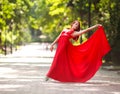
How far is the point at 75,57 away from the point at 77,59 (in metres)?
0.09

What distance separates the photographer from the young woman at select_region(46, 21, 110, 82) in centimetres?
1537

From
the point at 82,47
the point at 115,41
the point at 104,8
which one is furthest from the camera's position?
the point at 104,8

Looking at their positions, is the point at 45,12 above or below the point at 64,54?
below

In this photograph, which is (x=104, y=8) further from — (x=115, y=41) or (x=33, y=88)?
(x=33, y=88)

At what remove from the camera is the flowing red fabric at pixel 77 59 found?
1538 cm

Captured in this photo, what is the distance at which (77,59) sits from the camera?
15.5m

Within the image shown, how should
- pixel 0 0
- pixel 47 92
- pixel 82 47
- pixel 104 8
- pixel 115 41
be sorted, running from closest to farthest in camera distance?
pixel 47 92
pixel 82 47
pixel 115 41
pixel 104 8
pixel 0 0

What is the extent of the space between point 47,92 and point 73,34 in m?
2.59

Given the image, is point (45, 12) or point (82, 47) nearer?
point (82, 47)

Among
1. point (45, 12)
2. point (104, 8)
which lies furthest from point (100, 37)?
point (45, 12)

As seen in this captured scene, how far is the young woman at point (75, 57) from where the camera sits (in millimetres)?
15367

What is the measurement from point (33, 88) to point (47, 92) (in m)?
1.35

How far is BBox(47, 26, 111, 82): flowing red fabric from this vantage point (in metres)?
15.4

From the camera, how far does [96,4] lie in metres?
36.1
